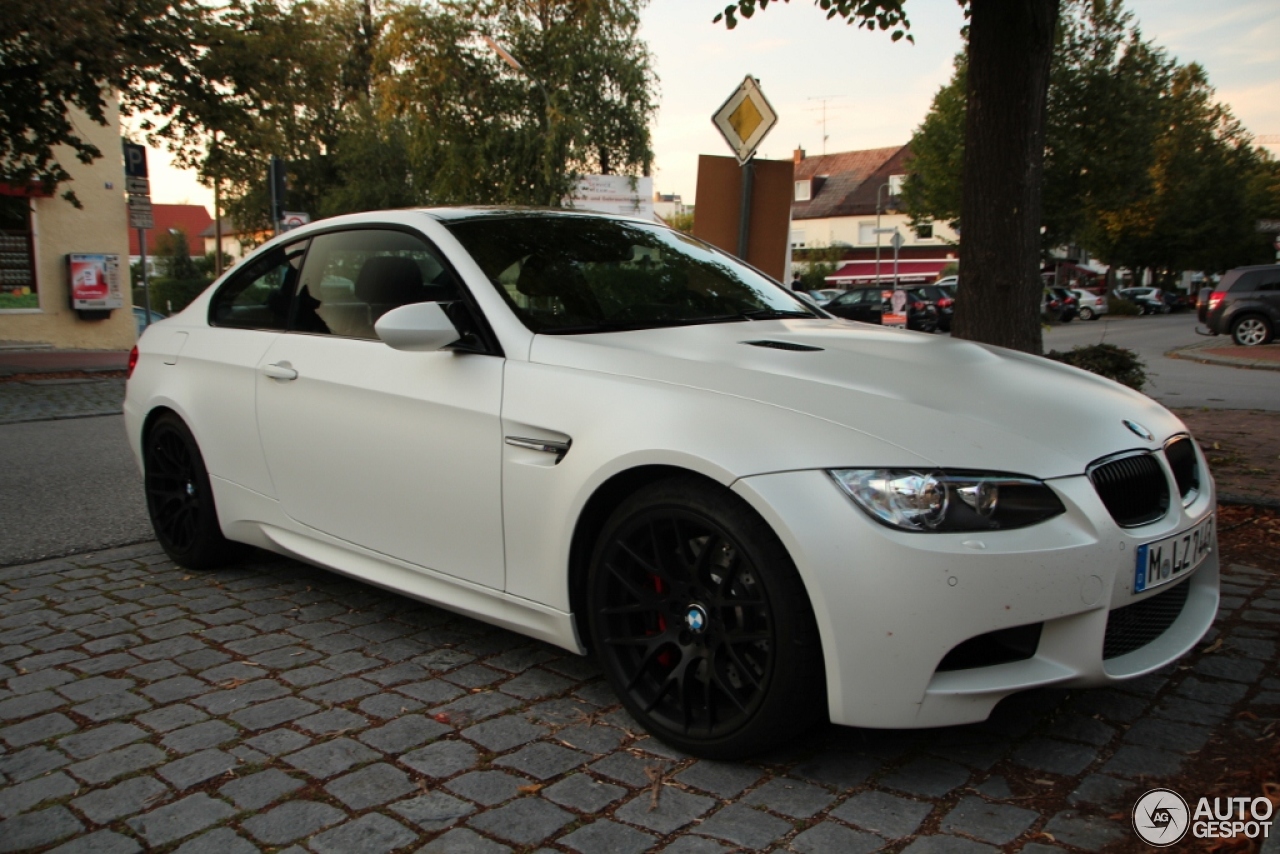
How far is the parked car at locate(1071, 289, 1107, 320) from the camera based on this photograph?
152 ft

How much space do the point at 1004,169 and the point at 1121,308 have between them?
4731 cm

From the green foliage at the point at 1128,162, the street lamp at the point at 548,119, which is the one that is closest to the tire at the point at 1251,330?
the green foliage at the point at 1128,162

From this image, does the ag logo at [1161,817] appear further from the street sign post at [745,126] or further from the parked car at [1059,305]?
the parked car at [1059,305]

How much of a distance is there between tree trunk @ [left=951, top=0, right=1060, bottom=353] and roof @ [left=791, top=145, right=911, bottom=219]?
69.5m

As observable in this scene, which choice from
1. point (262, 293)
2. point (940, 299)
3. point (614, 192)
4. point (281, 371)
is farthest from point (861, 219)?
point (281, 371)

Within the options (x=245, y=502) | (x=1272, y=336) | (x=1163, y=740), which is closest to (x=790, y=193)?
(x=245, y=502)

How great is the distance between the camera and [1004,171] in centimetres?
666

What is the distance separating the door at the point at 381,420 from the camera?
3.42 m

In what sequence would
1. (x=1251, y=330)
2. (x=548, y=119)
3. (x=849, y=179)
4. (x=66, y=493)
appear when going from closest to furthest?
(x=66, y=493) → (x=1251, y=330) → (x=548, y=119) → (x=849, y=179)

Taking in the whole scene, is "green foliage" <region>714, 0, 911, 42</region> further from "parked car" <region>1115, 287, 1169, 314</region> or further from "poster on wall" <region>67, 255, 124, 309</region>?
"parked car" <region>1115, 287, 1169, 314</region>

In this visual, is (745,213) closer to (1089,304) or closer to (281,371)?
(281,371)

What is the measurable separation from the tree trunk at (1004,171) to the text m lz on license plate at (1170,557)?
3398 mm

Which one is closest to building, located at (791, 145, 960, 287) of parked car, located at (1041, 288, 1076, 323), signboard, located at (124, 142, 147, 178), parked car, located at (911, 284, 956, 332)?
parked car, located at (1041, 288, 1076, 323)

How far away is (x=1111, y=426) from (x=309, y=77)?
15.8m
